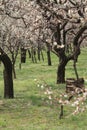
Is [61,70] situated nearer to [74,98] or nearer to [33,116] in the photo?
[33,116]

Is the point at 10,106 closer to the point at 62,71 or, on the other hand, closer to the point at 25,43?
the point at 62,71

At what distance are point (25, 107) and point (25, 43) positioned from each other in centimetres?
3046

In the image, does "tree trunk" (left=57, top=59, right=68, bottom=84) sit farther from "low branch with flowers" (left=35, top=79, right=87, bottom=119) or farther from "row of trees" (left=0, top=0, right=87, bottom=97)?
"low branch with flowers" (left=35, top=79, right=87, bottom=119)

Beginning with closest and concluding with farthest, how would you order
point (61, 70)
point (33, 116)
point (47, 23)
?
1. point (33, 116)
2. point (47, 23)
3. point (61, 70)

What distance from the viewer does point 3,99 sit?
70.0 ft

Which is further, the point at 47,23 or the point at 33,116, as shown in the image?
the point at 47,23

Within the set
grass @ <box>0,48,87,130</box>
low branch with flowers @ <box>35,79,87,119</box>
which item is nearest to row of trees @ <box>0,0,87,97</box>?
grass @ <box>0,48,87,130</box>

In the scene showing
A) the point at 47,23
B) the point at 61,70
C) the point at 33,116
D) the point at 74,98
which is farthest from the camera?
the point at 61,70

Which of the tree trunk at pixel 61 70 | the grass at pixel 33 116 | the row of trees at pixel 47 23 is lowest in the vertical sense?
the grass at pixel 33 116

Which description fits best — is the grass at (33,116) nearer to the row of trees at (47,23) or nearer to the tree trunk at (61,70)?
the row of trees at (47,23)

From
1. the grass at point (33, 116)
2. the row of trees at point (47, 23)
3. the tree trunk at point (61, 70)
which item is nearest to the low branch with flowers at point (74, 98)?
the grass at point (33, 116)

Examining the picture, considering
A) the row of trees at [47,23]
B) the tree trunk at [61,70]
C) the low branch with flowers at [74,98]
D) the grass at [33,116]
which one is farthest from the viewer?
the tree trunk at [61,70]

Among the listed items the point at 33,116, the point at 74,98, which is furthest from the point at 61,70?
the point at 74,98

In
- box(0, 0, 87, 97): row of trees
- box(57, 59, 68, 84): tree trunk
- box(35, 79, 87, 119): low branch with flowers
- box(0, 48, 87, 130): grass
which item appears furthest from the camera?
box(57, 59, 68, 84): tree trunk
